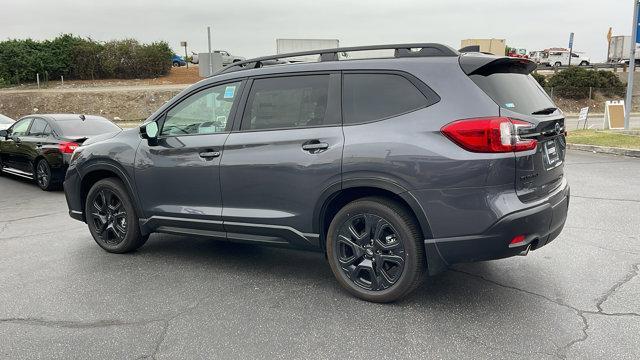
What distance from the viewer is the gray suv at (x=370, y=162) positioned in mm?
3525

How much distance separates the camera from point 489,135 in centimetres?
345

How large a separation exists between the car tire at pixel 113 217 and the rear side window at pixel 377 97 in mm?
2563

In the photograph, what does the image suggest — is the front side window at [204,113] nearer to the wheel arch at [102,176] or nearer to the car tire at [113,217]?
the wheel arch at [102,176]

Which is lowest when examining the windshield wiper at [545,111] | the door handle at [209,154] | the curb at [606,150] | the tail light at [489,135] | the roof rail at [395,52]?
the curb at [606,150]

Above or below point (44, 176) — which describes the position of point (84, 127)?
above

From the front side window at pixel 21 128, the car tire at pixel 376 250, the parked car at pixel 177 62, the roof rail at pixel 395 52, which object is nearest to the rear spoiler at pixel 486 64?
the roof rail at pixel 395 52

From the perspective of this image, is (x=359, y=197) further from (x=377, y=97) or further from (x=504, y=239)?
(x=504, y=239)

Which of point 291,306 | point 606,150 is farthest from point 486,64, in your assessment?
point 606,150

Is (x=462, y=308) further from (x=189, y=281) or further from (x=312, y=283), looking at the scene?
(x=189, y=281)

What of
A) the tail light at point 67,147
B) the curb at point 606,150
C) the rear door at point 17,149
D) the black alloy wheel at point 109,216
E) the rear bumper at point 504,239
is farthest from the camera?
the curb at point 606,150

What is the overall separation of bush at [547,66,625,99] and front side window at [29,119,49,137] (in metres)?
32.5

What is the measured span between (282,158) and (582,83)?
35.4 metres

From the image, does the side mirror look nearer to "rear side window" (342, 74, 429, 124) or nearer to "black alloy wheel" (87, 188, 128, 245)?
"black alloy wheel" (87, 188, 128, 245)

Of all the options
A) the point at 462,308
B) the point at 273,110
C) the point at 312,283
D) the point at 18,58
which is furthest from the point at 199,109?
the point at 18,58
